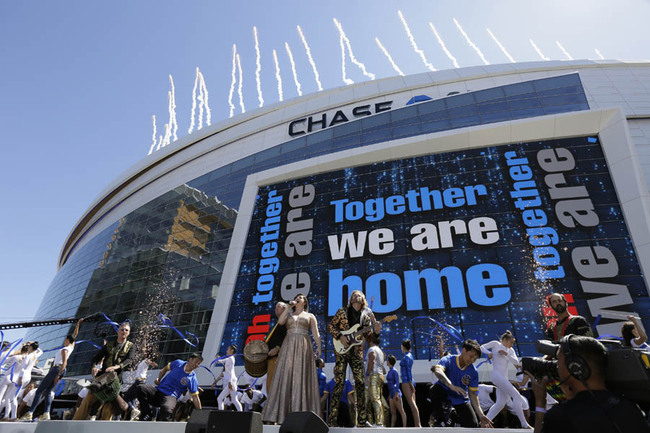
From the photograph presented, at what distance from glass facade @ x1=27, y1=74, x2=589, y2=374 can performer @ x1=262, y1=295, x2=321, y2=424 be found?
13.0m

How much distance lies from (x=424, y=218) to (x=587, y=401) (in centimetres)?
1257

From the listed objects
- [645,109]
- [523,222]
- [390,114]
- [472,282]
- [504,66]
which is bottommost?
[472,282]

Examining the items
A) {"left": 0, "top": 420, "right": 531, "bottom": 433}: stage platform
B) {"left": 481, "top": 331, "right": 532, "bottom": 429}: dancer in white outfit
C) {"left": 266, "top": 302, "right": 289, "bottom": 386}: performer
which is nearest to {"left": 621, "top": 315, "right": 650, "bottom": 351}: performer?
{"left": 481, "top": 331, "right": 532, "bottom": 429}: dancer in white outfit

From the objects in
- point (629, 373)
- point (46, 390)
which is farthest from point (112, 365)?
point (629, 373)

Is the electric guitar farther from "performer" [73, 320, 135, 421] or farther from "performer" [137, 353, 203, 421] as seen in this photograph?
"performer" [73, 320, 135, 421]

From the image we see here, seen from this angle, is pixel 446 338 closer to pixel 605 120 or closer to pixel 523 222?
pixel 523 222

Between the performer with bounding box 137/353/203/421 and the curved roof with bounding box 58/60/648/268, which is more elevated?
the curved roof with bounding box 58/60/648/268

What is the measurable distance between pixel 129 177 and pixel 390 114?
1009 inches

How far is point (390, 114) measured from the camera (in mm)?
19359

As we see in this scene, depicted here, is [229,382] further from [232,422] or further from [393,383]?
[232,422]

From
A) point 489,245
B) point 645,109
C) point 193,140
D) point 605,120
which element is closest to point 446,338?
point 489,245

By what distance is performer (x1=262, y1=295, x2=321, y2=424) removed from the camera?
4.42 m

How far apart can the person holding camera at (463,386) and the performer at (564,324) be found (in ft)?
3.20

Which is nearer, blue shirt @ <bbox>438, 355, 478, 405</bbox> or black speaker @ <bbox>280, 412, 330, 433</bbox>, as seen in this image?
black speaker @ <bbox>280, 412, 330, 433</bbox>
